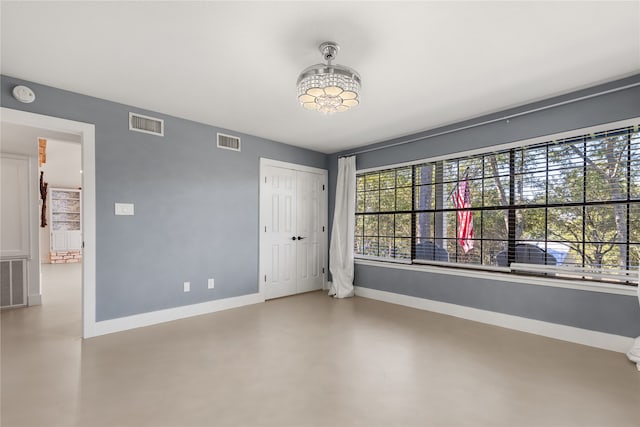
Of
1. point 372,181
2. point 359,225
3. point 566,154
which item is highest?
point 566,154

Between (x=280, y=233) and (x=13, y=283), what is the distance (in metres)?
3.73

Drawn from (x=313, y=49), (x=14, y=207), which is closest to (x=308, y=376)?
(x=313, y=49)

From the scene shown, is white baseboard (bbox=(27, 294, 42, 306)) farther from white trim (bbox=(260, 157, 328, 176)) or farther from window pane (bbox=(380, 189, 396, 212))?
window pane (bbox=(380, 189, 396, 212))

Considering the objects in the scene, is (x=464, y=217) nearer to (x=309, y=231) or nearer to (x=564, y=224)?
(x=564, y=224)

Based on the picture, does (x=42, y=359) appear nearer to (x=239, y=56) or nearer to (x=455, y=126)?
(x=239, y=56)

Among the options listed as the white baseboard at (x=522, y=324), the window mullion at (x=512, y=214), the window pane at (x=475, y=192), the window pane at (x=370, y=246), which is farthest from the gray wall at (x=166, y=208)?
the window mullion at (x=512, y=214)

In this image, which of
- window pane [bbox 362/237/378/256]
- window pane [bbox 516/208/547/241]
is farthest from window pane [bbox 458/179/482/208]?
window pane [bbox 362/237/378/256]

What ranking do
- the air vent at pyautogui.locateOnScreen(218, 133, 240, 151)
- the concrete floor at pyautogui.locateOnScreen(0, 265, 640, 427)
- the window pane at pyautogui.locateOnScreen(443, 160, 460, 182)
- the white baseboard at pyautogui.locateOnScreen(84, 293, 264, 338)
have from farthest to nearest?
the air vent at pyautogui.locateOnScreen(218, 133, 240, 151)
the window pane at pyautogui.locateOnScreen(443, 160, 460, 182)
the white baseboard at pyautogui.locateOnScreen(84, 293, 264, 338)
the concrete floor at pyautogui.locateOnScreen(0, 265, 640, 427)

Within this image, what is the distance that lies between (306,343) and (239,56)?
2650 mm

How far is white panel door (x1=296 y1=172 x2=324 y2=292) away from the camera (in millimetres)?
5457

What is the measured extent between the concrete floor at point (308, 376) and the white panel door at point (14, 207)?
1.35 meters

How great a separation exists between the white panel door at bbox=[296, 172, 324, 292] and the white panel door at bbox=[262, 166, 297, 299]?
126mm

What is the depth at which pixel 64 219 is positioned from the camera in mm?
9375

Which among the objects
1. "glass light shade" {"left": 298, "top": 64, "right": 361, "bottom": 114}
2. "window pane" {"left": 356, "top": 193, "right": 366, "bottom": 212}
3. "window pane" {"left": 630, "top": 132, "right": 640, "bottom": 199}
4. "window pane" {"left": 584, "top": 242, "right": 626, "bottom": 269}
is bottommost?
"window pane" {"left": 584, "top": 242, "right": 626, "bottom": 269}
